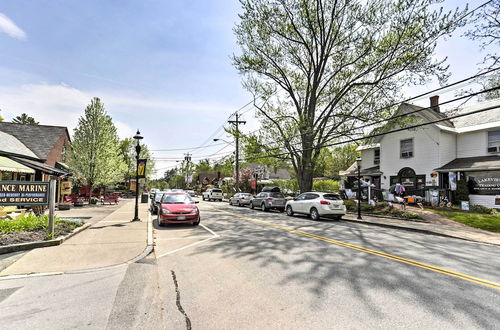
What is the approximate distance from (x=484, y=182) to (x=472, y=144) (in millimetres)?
3539

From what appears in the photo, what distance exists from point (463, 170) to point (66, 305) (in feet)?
78.1

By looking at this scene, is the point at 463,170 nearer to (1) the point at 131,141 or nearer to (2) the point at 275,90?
(2) the point at 275,90

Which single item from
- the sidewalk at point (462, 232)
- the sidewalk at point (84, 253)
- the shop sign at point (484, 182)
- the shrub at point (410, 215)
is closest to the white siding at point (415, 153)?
the shop sign at point (484, 182)

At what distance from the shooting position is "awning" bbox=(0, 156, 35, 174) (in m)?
12.3

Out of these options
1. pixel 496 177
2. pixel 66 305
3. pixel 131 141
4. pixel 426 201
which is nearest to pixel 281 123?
pixel 426 201

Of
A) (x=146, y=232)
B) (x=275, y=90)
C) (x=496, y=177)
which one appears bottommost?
(x=146, y=232)

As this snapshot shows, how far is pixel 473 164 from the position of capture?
1975 centimetres

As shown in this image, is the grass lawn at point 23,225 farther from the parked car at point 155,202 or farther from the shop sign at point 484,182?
the shop sign at point 484,182

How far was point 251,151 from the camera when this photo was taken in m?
26.5

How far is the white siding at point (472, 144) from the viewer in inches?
809

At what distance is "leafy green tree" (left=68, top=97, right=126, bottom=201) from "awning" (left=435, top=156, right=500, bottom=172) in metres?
28.9

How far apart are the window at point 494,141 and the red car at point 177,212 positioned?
69.8 ft

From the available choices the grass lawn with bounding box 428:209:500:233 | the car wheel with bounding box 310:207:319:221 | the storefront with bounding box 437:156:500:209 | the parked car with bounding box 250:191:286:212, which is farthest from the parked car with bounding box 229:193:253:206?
the grass lawn with bounding box 428:209:500:233

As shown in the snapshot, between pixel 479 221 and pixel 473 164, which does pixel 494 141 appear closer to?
pixel 473 164
